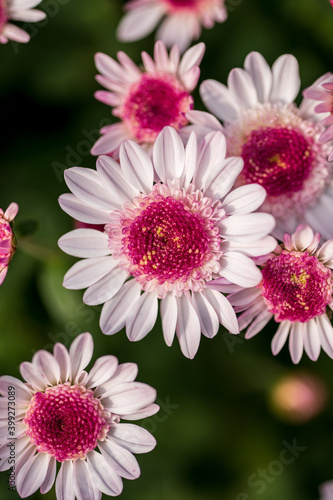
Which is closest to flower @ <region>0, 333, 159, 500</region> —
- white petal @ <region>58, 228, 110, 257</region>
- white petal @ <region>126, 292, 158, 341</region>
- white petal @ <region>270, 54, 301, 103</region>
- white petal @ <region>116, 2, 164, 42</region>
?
white petal @ <region>126, 292, 158, 341</region>

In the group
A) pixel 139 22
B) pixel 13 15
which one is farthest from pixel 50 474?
pixel 139 22

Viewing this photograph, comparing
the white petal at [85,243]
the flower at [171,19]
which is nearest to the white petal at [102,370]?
the white petal at [85,243]

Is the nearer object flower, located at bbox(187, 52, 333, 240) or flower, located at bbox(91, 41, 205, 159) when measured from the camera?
flower, located at bbox(187, 52, 333, 240)

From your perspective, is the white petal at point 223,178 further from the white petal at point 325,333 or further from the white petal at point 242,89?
the white petal at point 325,333

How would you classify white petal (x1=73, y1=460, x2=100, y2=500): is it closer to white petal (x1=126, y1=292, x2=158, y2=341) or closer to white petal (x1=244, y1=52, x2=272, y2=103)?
white petal (x1=126, y1=292, x2=158, y2=341)

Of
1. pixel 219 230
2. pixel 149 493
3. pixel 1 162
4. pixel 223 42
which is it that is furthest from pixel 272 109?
pixel 149 493

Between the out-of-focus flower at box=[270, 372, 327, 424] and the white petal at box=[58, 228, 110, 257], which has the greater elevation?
the white petal at box=[58, 228, 110, 257]

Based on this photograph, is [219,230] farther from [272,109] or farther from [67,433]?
[67,433]

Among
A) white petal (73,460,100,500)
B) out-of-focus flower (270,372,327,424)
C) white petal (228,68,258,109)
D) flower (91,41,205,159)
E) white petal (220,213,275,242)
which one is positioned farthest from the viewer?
out-of-focus flower (270,372,327,424)

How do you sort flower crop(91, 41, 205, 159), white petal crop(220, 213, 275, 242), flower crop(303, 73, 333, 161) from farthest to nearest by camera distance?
flower crop(91, 41, 205, 159)
flower crop(303, 73, 333, 161)
white petal crop(220, 213, 275, 242)
